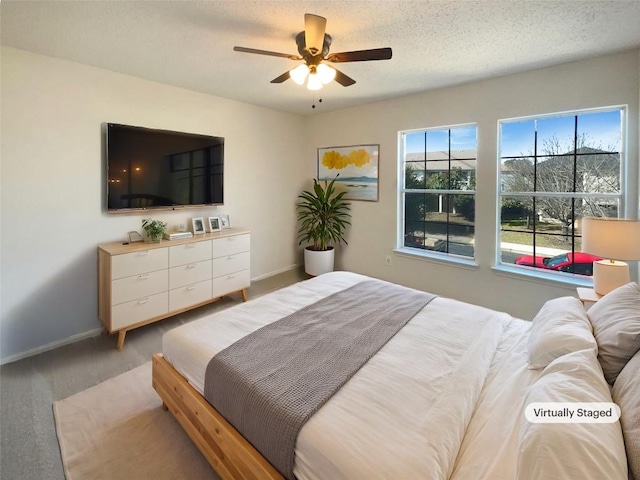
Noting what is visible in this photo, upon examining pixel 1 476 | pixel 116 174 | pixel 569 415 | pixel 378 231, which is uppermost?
pixel 116 174

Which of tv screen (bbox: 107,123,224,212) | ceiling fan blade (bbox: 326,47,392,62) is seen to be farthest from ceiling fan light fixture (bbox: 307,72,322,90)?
tv screen (bbox: 107,123,224,212)

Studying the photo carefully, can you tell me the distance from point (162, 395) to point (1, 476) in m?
0.73

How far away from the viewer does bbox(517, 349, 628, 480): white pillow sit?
77cm

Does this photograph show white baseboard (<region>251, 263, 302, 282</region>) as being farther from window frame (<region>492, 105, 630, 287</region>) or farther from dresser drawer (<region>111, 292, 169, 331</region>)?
window frame (<region>492, 105, 630, 287</region>)

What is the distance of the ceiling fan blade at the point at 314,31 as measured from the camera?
1.71m

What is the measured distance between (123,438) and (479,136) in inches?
153

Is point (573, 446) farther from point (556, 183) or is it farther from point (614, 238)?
point (556, 183)

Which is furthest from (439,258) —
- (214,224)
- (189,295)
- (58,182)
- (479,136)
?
(58,182)

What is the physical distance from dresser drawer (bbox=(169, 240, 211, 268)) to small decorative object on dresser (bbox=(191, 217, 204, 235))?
0.34m

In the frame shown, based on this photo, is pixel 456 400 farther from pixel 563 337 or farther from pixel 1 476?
pixel 1 476

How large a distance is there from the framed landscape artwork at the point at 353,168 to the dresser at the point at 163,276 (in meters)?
1.72

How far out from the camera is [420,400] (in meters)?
1.24

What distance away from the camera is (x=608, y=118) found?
2695 millimetres

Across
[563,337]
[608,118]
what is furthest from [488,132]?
[563,337]
